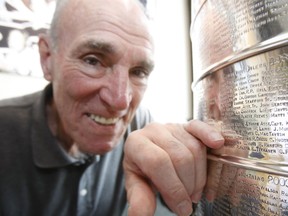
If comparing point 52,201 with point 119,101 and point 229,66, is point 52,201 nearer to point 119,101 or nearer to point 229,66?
point 119,101

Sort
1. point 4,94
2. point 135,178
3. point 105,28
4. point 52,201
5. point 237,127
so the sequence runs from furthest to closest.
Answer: point 4,94 → point 52,201 → point 105,28 → point 135,178 → point 237,127

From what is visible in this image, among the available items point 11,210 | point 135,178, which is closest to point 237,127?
point 135,178

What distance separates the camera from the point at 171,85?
1.56 meters

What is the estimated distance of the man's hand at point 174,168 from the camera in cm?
29

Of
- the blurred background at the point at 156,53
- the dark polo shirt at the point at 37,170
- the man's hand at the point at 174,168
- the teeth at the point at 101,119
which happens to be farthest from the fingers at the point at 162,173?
the blurred background at the point at 156,53

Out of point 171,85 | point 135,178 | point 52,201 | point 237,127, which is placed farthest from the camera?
point 171,85

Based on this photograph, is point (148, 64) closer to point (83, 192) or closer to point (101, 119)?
point (101, 119)

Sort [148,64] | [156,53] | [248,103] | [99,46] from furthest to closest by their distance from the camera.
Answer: [156,53]
[148,64]
[99,46]
[248,103]

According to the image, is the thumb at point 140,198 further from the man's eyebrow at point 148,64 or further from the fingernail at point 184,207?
the man's eyebrow at point 148,64

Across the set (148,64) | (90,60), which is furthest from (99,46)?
(148,64)

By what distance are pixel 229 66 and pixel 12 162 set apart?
68 centimetres

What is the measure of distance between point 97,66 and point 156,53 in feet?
3.01

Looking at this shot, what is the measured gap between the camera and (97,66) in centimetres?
65

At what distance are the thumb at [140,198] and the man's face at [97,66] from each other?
334 millimetres
